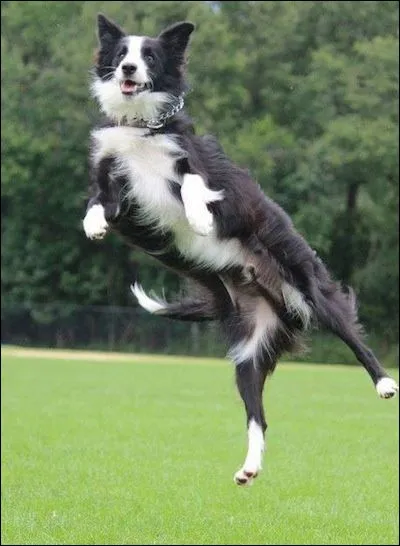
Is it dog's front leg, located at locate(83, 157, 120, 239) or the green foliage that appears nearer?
dog's front leg, located at locate(83, 157, 120, 239)

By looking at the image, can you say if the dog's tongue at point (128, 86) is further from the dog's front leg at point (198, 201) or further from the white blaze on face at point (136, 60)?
the dog's front leg at point (198, 201)

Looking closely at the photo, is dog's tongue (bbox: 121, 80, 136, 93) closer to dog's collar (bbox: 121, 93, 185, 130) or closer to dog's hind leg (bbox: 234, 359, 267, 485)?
dog's collar (bbox: 121, 93, 185, 130)

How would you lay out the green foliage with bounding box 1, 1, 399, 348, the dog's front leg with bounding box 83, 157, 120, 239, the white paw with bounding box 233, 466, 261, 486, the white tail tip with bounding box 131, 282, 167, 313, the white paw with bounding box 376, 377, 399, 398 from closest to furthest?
the dog's front leg with bounding box 83, 157, 120, 239
the white paw with bounding box 233, 466, 261, 486
the white paw with bounding box 376, 377, 399, 398
the white tail tip with bounding box 131, 282, 167, 313
the green foliage with bounding box 1, 1, 399, 348

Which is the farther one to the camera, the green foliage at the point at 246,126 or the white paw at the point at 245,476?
the green foliage at the point at 246,126

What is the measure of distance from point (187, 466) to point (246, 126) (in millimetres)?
31552

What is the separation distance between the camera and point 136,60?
6262 millimetres

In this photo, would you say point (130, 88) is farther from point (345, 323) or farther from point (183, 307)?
point (345, 323)

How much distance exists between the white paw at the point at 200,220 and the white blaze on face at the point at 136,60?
81 cm

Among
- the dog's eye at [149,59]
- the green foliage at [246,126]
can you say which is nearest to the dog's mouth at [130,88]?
the dog's eye at [149,59]

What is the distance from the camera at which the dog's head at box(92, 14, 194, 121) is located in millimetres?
6352

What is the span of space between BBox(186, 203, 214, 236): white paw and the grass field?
183 centimetres

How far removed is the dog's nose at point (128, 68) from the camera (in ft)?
20.6

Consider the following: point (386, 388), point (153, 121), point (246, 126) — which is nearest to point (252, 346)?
point (386, 388)

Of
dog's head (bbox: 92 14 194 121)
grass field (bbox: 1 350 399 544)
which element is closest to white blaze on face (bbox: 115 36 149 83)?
dog's head (bbox: 92 14 194 121)
